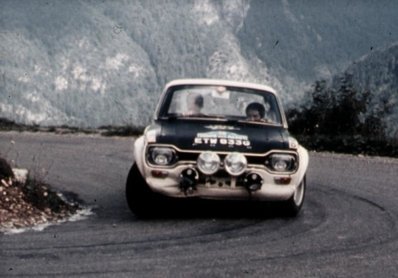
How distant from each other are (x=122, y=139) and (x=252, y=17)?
3363 inches

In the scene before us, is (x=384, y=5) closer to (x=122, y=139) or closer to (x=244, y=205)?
(x=122, y=139)

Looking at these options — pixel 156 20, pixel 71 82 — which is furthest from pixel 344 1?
pixel 71 82

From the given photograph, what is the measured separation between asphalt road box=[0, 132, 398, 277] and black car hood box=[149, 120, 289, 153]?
2.60 ft

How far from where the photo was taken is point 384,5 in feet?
405

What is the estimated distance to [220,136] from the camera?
419 inches

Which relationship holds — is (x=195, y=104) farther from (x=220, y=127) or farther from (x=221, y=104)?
(x=220, y=127)

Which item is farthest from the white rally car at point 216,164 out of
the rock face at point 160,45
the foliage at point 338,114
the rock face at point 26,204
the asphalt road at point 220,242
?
the rock face at point 160,45

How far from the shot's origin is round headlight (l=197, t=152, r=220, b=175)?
407 inches

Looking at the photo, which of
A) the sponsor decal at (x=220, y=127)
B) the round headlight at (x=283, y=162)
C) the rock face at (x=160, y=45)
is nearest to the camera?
the round headlight at (x=283, y=162)

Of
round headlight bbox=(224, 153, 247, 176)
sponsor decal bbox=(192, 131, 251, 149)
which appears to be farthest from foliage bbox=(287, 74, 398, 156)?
round headlight bbox=(224, 153, 247, 176)

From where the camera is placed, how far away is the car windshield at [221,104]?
1177 cm

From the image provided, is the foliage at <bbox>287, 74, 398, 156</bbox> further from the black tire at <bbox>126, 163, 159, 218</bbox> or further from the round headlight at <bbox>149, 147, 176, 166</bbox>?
the round headlight at <bbox>149, 147, 176, 166</bbox>

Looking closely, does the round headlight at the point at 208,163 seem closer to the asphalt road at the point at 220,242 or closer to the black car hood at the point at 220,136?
the black car hood at the point at 220,136

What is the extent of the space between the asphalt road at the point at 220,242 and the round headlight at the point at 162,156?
0.62 metres
